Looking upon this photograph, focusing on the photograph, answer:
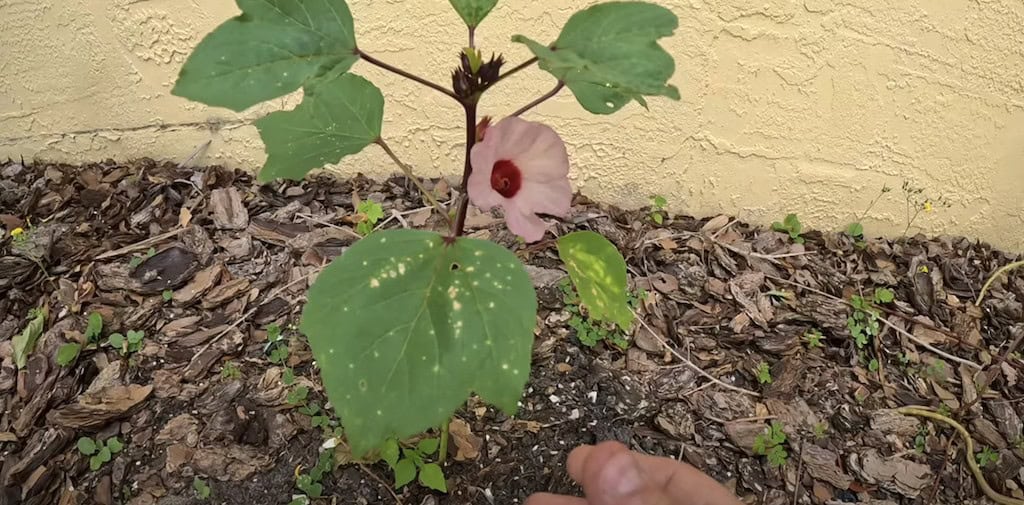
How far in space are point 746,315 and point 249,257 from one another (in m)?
1.30

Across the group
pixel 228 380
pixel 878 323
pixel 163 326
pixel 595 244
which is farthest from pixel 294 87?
pixel 878 323

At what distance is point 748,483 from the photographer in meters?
1.59

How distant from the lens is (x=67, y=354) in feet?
5.26

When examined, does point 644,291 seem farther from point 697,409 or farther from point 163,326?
point 163,326

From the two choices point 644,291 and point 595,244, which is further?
point 644,291

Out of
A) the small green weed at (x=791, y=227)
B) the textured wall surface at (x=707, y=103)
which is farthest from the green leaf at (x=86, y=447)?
the small green weed at (x=791, y=227)

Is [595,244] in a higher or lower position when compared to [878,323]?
higher

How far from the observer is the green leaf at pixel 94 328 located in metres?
1.65

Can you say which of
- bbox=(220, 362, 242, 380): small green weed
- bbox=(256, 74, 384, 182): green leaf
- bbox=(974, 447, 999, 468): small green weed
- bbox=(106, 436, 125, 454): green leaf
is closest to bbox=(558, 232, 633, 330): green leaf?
bbox=(256, 74, 384, 182): green leaf

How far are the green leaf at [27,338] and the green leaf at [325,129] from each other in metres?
1.03

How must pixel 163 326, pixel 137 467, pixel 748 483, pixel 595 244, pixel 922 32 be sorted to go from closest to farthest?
pixel 595 244 → pixel 137 467 → pixel 748 483 → pixel 163 326 → pixel 922 32

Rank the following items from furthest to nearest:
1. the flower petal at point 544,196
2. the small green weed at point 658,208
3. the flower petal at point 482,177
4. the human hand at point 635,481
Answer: the small green weed at point 658,208
the human hand at point 635,481
the flower petal at point 544,196
the flower petal at point 482,177

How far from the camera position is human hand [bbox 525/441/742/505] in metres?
1.19

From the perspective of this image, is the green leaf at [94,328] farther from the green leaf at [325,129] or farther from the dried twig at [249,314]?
the green leaf at [325,129]
